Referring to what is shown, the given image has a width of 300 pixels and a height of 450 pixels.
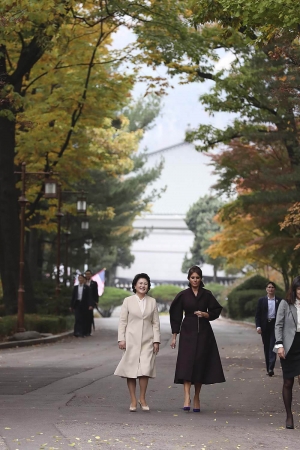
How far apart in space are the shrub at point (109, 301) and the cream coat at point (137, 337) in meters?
47.2

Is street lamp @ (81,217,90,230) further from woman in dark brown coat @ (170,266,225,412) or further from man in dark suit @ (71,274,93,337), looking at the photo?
woman in dark brown coat @ (170,266,225,412)

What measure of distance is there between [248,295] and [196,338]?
3346 cm

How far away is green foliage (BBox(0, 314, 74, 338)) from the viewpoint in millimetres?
26866

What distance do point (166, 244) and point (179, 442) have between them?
84.7m

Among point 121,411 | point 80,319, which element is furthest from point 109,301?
point 121,411

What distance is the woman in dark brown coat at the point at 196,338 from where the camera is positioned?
12633 millimetres

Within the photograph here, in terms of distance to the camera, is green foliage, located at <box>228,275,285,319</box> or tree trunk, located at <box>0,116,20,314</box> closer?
tree trunk, located at <box>0,116,20,314</box>

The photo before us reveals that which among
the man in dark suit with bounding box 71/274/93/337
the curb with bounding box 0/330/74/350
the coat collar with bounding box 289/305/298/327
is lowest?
the curb with bounding box 0/330/74/350

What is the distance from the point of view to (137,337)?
1260 cm

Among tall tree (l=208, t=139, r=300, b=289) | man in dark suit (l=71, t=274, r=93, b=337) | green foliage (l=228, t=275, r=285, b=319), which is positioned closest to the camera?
man in dark suit (l=71, t=274, r=93, b=337)

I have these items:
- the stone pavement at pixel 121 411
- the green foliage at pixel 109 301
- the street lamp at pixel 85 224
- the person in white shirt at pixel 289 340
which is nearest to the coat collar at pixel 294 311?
the person in white shirt at pixel 289 340

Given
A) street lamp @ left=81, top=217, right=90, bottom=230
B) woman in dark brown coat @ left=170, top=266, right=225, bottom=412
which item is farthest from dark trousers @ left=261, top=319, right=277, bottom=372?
street lamp @ left=81, top=217, right=90, bottom=230

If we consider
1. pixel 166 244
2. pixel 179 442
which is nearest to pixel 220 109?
pixel 179 442

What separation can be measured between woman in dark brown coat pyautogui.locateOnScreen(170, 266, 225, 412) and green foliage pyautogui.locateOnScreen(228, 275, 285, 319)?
31.7 m
